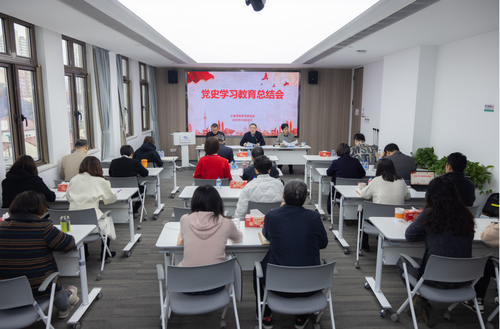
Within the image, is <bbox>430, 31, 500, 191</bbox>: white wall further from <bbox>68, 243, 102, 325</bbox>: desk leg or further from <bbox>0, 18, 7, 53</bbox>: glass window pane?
<bbox>0, 18, 7, 53</bbox>: glass window pane

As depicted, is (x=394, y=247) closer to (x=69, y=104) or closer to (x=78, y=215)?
(x=78, y=215)

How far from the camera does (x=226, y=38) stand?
23.7 ft

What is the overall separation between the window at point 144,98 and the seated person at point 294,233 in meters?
8.61

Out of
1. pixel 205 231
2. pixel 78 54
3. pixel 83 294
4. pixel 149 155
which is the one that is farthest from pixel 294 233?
pixel 78 54

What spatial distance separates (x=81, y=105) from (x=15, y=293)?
17.3ft

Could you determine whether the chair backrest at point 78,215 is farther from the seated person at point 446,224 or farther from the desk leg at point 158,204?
the seated person at point 446,224

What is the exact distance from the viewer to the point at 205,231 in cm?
261

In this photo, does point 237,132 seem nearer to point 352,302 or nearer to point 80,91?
point 80,91

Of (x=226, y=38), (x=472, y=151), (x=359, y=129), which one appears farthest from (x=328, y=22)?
(x=359, y=129)

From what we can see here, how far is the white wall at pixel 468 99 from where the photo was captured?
201 inches

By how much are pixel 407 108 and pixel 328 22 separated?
253 centimetres

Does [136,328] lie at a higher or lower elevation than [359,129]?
lower

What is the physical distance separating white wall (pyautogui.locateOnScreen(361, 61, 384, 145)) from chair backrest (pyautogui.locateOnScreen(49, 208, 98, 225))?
7372 mm

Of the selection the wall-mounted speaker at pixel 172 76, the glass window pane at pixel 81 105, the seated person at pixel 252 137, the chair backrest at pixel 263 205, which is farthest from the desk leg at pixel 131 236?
the wall-mounted speaker at pixel 172 76
